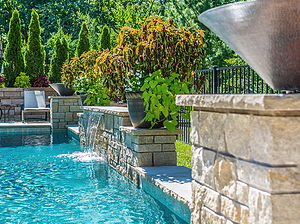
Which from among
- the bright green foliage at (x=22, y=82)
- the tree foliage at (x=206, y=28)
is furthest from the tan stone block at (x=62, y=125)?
the tree foliage at (x=206, y=28)

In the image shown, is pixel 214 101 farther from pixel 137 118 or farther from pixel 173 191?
pixel 137 118

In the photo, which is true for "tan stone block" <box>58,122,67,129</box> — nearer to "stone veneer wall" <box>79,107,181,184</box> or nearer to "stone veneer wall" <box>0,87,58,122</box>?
"stone veneer wall" <box>0,87,58,122</box>

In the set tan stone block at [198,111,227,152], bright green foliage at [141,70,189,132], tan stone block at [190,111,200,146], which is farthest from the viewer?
bright green foliage at [141,70,189,132]

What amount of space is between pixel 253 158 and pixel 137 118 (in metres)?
2.78

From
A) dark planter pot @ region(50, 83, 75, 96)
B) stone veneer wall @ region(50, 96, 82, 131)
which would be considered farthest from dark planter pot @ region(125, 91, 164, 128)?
dark planter pot @ region(50, 83, 75, 96)

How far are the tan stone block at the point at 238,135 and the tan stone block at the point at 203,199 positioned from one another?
316 millimetres

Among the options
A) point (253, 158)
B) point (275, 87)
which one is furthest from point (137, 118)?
point (253, 158)

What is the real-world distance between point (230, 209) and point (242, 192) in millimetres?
151

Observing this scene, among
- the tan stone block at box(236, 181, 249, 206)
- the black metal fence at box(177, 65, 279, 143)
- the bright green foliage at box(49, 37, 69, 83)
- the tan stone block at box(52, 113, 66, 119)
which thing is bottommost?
the tan stone block at box(236, 181, 249, 206)

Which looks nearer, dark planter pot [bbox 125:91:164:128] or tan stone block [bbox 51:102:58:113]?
dark planter pot [bbox 125:91:164:128]

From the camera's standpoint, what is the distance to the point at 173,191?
3049 mm

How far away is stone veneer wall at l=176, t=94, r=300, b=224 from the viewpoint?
1.49 metres

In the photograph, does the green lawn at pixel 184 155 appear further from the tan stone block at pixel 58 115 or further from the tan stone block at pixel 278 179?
the tan stone block at pixel 58 115

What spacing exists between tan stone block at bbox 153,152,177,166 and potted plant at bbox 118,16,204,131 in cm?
34
